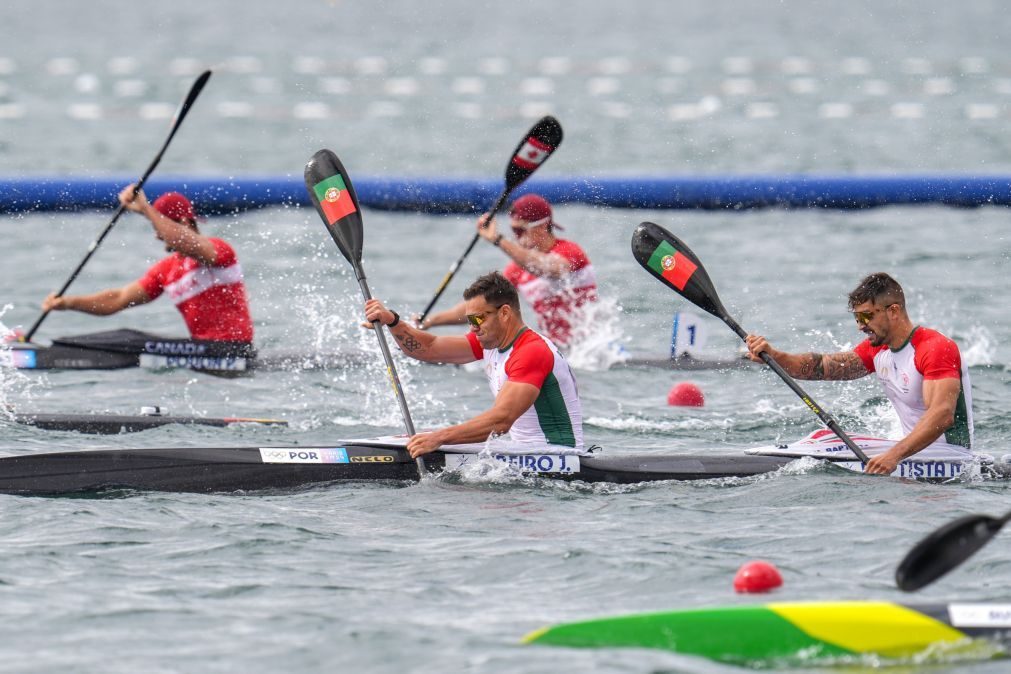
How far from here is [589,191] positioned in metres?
19.0

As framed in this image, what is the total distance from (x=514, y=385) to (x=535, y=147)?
4054mm

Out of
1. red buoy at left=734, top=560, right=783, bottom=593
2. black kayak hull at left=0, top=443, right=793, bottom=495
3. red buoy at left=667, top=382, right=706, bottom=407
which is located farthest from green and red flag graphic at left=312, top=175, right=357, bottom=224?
red buoy at left=734, top=560, right=783, bottom=593

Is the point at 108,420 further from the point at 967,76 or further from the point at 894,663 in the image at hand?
the point at 967,76

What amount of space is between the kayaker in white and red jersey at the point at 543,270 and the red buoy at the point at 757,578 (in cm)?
550

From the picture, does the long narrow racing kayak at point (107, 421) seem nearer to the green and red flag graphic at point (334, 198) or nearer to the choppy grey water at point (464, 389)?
the choppy grey water at point (464, 389)

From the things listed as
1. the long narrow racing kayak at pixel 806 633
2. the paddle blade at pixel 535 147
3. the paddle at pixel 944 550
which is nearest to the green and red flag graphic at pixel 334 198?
the paddle blade at pixel 535 147

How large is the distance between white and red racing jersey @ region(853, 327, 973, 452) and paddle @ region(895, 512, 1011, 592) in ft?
8.33

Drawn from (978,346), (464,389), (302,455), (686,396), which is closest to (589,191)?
(978,346)

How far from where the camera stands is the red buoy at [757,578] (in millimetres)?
6727

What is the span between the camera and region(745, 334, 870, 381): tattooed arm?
8977 mm

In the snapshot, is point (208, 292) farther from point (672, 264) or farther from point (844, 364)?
point (844, 364)

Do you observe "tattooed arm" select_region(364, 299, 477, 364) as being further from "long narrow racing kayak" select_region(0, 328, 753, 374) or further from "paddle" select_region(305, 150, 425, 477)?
"long narrow racing kayak" select_region(0, 328, 753, 374)

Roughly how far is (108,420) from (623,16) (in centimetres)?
5940

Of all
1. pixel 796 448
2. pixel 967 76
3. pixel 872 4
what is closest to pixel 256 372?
pixel 796 448
